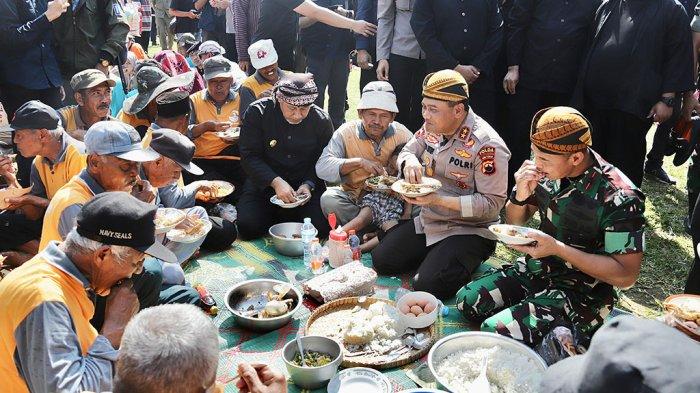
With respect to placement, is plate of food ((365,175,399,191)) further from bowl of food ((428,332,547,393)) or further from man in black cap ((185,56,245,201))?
bowl of food ((428,332,547,393))

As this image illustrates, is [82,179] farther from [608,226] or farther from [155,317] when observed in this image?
[608,226]

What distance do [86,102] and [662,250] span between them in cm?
578

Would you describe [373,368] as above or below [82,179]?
below

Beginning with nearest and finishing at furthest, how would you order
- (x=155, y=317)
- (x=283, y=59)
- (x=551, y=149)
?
1. (x=155, y=317)
2. (x=551, y=149)
3. (x=283, y=59)

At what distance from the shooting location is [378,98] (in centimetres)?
520

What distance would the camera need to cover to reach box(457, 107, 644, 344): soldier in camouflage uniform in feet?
11.1

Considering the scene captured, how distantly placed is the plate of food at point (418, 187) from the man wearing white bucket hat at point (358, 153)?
0.87 m

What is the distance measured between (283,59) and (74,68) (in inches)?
101

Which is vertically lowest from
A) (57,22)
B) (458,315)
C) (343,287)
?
(458,315)

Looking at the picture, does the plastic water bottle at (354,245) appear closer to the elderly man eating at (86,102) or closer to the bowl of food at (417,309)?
the bowl of food at (417,309)

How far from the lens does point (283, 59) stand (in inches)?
299

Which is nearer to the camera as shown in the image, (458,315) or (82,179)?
(82,179)

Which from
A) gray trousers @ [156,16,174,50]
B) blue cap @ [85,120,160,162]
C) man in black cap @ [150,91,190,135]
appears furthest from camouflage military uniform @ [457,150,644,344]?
gray trousers @ [156,16,174,50]

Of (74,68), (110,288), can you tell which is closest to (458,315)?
(110,288)
